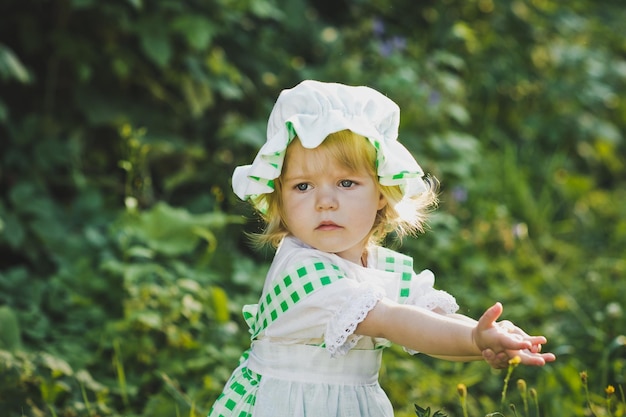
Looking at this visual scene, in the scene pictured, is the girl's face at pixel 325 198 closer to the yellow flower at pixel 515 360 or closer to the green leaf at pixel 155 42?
the yellow flower at pixel 515 360

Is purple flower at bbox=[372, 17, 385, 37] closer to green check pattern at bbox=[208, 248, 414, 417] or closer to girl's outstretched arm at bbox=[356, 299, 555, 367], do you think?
green check pattern at bbox=[208, 248, 414, 417]

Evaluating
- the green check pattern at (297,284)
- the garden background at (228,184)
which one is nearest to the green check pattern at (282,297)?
the green check pattern at (297,284)

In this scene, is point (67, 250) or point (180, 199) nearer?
point (67, 250)

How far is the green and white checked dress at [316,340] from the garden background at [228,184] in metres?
0.71

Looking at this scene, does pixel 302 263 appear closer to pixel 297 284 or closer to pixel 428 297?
pixel 297 284

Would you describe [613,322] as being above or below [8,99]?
below

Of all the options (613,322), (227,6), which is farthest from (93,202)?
(613,322)

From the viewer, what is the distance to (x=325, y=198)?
2002mm

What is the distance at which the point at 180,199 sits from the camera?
13.9ft

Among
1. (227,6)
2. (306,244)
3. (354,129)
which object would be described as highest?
(227,6)

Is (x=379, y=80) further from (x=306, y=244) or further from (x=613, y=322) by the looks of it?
(x=306, y=244)

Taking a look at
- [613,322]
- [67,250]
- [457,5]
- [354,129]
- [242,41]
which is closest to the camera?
[354,129]

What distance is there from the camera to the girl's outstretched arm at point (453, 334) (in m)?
1.73

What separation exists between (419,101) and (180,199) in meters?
1.23
